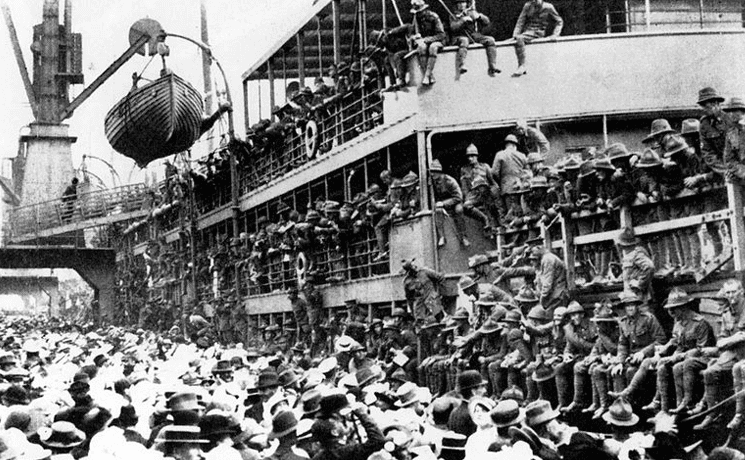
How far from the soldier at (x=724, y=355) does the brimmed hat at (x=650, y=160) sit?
57.3 inches

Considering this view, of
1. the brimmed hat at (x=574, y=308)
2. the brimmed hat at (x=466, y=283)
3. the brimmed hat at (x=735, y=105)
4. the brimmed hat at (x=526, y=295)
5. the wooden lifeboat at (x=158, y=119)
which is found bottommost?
the brimmed hat at (x=574, y=308)

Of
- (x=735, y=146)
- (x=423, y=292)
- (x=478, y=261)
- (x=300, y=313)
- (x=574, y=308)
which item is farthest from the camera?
(x=300, y=313)

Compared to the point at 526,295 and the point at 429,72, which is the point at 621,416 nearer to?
the point at 526,295

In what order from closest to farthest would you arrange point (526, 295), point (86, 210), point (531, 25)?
point (526, 295), point (531, 25), point (86, 210)

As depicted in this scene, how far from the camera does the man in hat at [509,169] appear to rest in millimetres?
12461

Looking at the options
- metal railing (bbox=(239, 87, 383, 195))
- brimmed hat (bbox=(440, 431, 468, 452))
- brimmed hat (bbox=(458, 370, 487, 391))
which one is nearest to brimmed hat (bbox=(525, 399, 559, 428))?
brimmed hat (bbox=(440, 431, 468, 452))

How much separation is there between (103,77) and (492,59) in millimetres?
30966

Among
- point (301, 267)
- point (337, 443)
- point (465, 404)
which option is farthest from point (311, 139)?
point (337, 443)

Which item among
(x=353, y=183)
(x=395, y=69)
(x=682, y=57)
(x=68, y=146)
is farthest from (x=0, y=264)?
(x=682, y=57)

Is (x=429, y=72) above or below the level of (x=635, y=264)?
above

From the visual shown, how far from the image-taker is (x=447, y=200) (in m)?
13.3

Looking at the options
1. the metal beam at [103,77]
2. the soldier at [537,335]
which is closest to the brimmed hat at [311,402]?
the soldier at [537,335]

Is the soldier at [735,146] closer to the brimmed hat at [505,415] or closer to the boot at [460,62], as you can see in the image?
the brimmed hat at [505,415]

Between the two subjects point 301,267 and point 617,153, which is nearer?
point 617,153
